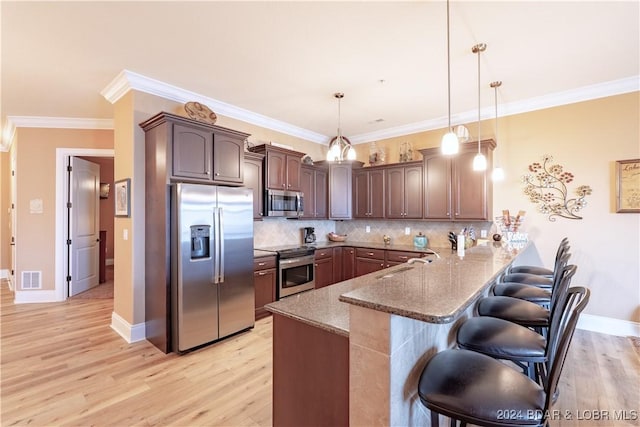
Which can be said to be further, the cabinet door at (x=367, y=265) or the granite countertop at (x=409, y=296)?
the cabinet door at (x=367, y=265)

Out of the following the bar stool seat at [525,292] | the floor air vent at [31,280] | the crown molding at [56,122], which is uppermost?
the crown molding at [56,122]

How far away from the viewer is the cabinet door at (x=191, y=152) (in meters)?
3.06

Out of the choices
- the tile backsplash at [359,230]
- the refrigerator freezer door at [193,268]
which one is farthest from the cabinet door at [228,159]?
the tile backsplash at [359,230]

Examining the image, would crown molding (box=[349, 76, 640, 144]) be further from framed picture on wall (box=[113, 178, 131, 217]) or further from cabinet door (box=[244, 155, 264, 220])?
framed picture on wall (box=[113, 178, 131, 217])

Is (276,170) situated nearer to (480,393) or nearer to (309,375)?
(309,375)

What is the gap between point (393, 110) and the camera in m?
4.32

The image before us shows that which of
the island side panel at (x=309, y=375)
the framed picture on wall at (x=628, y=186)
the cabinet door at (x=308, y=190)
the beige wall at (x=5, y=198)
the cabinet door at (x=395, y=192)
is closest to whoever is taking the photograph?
the island side panel at (x=309, y=375)

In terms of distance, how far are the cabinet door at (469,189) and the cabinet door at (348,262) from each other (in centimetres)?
175

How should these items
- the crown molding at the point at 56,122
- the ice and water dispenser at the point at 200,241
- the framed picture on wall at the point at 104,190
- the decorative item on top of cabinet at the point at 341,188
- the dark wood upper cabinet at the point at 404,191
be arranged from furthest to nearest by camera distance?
the framed picture on wall at the point at 104,190, the decorative item on top of cabinet at the point at 341,188, the dark wood upper cabinet at the point at 404,191, the crown molding at the point at 56,122, the ice and water dispenser at the point at 200,241

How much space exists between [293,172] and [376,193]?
5.00 feet

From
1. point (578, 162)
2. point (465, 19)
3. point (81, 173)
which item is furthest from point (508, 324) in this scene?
point (81, 173)

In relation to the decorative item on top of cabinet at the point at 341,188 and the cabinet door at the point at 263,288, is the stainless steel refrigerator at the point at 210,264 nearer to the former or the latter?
the cabinet door at the point at 263,288

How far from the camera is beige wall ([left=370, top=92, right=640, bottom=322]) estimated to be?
3385 millimetres

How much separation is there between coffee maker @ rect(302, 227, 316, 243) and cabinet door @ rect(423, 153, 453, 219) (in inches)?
76.7
